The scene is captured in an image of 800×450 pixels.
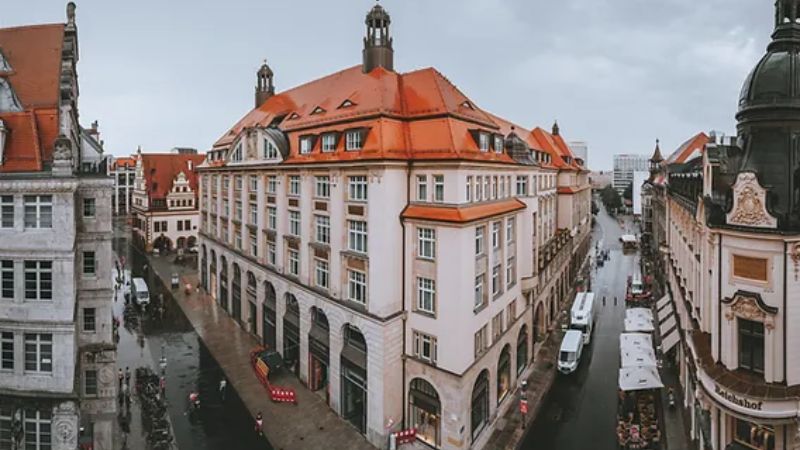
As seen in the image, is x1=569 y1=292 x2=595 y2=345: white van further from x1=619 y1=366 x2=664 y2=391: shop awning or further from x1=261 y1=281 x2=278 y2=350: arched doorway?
x1=261 y1=281 x2=278 y2=350: arched doorway

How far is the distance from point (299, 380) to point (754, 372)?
89.8 ft

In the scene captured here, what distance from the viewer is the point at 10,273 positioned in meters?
23.0

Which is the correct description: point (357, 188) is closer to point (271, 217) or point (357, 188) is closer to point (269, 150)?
point (269, 150)

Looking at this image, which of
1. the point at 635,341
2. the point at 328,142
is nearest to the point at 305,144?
the point at 328,142

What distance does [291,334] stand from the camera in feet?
123

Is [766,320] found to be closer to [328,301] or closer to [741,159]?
[741,159]

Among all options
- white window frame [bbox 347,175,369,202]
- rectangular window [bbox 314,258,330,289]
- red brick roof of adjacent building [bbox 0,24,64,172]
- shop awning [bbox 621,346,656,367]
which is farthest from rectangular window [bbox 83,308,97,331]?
shop awning [bbox 621,346,656,367]

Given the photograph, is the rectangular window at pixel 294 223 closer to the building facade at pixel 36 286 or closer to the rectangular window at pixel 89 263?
the rectangular window at pixel 89 263

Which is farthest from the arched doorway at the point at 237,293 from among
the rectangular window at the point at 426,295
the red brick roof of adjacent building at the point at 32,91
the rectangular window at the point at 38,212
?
the rectangular window at the point at 426,295

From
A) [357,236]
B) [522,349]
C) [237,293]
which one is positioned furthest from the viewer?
[237,293]

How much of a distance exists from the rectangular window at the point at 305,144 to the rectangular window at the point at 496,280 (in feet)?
49.7

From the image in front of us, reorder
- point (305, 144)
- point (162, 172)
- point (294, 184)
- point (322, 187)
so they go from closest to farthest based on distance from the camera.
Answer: point (322, 187), point (305, 144), point (294, 184), point (162, 172)

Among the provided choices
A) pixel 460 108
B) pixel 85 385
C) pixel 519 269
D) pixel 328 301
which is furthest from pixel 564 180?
pixel 85 385

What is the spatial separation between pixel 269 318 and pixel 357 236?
15521mm
